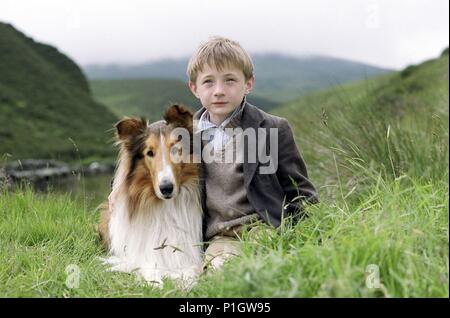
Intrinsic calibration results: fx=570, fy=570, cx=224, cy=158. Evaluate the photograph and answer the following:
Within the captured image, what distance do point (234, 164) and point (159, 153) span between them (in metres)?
0.74

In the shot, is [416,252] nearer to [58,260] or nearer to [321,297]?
[321,297]

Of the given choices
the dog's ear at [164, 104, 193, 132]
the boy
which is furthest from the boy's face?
the dog's ear at [164, 104, 193, 132]

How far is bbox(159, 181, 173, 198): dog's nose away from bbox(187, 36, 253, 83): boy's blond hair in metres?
1.17

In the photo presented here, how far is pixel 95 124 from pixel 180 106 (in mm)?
84885

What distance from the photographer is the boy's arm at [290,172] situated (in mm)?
4988

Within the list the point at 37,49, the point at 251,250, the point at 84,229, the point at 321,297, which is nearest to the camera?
the point at 321,297

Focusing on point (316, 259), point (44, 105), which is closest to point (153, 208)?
point (316, 259)

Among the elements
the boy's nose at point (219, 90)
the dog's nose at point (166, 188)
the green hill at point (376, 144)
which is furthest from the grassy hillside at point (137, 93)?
the dog's nose at point (166, 188)

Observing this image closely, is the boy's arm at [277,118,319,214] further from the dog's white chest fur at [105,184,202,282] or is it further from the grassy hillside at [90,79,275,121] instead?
the grassy hillside at [90,79,275,121]

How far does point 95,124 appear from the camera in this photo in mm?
87125

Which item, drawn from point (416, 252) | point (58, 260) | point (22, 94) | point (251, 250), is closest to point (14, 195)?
point (58, 260)

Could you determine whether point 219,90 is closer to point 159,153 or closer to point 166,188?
point 159,153

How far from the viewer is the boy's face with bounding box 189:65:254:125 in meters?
4.91
